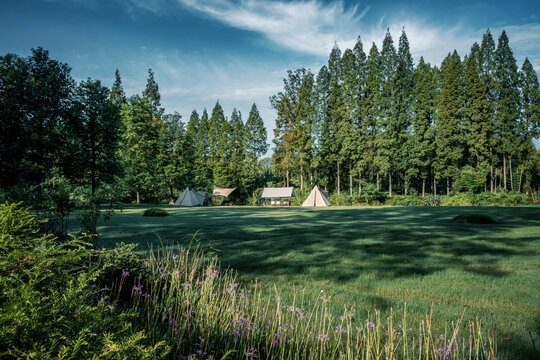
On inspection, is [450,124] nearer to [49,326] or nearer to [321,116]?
[321,116]

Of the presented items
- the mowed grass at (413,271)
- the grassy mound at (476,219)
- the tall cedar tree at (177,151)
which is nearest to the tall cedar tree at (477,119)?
the grassy mound at (476,219)

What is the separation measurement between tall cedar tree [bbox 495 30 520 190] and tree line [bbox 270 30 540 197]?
4.2 inches

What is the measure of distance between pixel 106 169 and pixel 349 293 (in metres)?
19.3

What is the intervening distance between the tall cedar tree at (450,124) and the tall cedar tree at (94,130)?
3483cm

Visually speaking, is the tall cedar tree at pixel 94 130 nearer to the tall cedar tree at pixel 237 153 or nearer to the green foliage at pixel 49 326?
the green foliage at pixel 49 326

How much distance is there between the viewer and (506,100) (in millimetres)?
33375

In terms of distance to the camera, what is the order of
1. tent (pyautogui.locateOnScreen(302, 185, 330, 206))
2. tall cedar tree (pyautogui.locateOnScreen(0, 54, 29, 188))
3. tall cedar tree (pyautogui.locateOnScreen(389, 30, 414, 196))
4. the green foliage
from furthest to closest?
tall cedar tree (pyautogui.locateOnScreen(389, 30, 414, 196)) < tent (pyautogui.locateOnScreen(302, 185, 330, 206)) < tall cedar tree (pyautogui.locateOnScreen(0, 54, 29, 188)) < the green foliage

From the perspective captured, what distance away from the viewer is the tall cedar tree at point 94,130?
17.7m

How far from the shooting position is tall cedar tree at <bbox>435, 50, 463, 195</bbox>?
3475 centimetres

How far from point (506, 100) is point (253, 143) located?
33.8 m

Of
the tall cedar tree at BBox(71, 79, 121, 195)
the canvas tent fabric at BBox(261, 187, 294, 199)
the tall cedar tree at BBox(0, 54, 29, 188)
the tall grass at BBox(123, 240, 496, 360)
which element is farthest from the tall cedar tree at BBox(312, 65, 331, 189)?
the tall grass at BBox(123, 240, 496, 360)

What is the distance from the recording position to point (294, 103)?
4344 centimetres

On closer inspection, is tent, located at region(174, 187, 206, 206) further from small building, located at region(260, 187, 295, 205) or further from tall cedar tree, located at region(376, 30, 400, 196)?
tall cedar tree, located at region(376, 30, 400, 196)

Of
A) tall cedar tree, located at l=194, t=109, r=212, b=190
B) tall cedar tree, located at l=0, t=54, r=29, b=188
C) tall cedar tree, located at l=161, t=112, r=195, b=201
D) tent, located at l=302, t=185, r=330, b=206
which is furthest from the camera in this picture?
tall cedar tree, located at l=194, t=109, r=212, b=190
